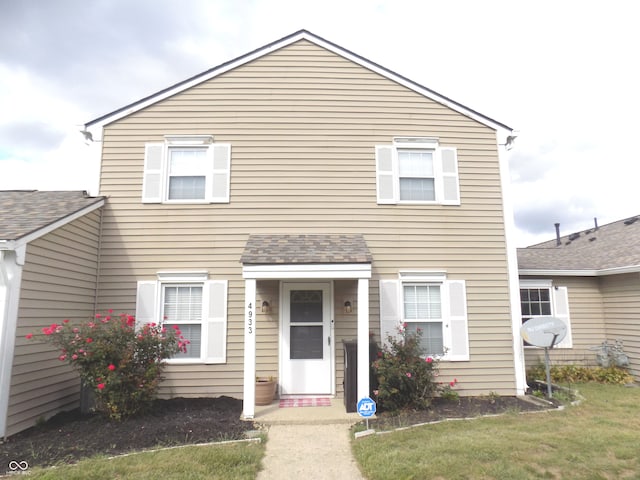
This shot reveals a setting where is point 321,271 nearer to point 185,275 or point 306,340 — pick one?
point 306,340

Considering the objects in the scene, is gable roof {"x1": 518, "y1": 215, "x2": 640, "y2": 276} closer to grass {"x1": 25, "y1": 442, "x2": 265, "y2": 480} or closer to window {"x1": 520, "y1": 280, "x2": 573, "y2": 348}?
window {"x1": 520, "y1": 280, "x2": 573, "y2": 348}

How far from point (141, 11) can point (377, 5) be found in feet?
16.2

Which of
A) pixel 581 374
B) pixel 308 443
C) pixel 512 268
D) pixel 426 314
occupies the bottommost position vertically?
pixel 308 443

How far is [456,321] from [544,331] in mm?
1611

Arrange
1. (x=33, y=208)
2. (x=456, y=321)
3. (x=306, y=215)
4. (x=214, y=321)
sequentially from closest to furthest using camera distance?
(x=33, y=208) < (x=214, y=321) < (x=456, y=321) < (x=306, y=215)

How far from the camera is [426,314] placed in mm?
7422

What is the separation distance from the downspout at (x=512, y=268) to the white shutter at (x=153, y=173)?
274 inches

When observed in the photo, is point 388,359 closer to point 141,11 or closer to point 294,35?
point 294,35

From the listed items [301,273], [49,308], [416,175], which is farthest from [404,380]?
[49,308]

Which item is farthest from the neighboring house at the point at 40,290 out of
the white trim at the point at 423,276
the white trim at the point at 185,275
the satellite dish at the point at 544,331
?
the satellite dish at the point at 544,331

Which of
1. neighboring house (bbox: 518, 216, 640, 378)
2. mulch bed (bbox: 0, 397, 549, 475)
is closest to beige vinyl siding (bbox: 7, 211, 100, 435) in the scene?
mulch bed (bbox: 0, 397, 549, 475)

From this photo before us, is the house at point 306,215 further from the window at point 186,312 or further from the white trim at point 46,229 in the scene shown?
the white trim at point 46,229

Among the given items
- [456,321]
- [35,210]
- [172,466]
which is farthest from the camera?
[456,321]

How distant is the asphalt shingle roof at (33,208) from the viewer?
5.75m
